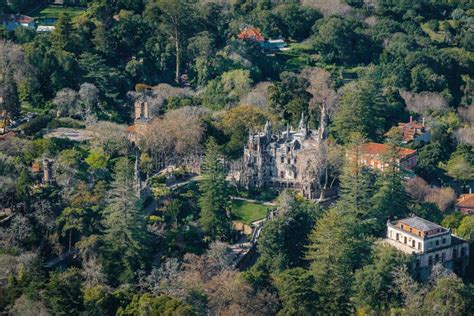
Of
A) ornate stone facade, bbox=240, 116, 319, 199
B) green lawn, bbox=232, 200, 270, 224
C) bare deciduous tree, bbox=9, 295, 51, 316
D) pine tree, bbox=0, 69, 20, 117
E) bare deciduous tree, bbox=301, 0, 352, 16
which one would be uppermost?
bare deciduous tree, bbox=301, 0, 352, 16

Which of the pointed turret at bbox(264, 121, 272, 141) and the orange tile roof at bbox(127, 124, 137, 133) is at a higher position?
the pointed turret at bbox(264, 121, 272, 141)

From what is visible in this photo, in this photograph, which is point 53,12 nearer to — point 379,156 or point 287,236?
point 379,156

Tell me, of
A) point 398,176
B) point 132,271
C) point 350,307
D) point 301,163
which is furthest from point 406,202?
point 132,271

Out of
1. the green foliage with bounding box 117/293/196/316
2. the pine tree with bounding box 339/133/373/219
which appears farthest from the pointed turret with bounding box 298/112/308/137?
the green foliage with bounding box 117/293/196/316

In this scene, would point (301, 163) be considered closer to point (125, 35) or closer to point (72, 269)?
point (72, 269)

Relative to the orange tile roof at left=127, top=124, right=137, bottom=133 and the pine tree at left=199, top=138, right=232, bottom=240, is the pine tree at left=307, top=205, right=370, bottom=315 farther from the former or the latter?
the orange tile roof at left=127, top=124, right=137, bottom=133

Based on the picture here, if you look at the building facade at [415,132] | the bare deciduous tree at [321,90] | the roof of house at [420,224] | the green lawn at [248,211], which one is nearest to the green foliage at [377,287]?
the roof of house at [420,224]


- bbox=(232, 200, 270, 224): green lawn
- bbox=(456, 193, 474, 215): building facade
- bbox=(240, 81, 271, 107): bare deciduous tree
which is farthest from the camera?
bbox=(240, 81, 271, 107): bare deciduous tree
